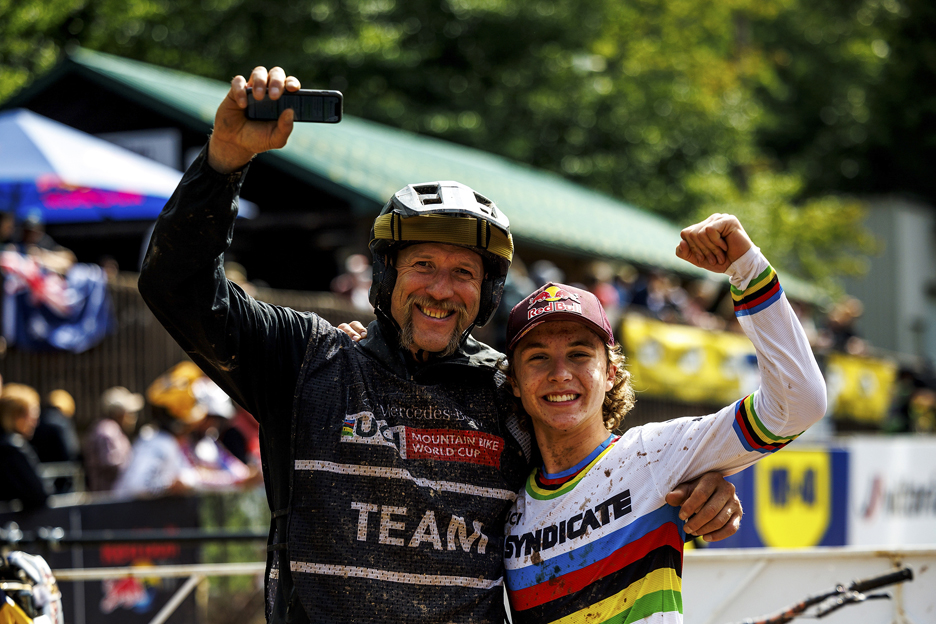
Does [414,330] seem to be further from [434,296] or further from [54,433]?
[54,433]

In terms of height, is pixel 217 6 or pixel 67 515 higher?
pixel 217 6

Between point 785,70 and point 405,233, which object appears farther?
point 785,70

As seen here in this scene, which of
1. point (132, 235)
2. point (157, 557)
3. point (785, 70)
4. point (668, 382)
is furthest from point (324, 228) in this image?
point (785, 70)

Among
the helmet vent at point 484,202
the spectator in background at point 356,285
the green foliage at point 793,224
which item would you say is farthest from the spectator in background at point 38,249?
the green foliage at point 793,224

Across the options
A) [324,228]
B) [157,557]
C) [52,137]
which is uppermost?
[324,228]

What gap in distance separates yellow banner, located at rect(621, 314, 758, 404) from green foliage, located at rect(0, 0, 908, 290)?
38.8ft

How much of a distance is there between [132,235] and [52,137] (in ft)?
21.4

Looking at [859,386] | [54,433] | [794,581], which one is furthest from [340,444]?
[859,386]

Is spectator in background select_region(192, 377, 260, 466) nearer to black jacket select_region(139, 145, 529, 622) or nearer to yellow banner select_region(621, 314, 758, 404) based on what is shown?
yellow banner select_region(621, 314, 758, 404)

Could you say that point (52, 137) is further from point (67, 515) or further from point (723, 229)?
point (723, 229)

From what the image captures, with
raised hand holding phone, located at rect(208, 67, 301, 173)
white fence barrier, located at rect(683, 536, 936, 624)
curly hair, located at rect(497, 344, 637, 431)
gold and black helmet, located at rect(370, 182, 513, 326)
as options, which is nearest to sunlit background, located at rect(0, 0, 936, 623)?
white fence barrier, located at rect(683, 536, 936, 624)

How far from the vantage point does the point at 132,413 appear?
333 inches

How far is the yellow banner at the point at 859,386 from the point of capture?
18.5 m

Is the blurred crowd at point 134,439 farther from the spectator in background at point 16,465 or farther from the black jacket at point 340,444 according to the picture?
the black jacket at point 340,444
